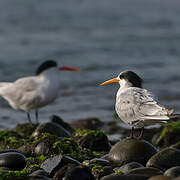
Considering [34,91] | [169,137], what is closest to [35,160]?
[169,137]

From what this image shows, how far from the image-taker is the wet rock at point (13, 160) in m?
4.87

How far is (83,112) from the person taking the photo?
9938mm

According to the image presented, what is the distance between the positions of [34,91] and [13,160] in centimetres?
361

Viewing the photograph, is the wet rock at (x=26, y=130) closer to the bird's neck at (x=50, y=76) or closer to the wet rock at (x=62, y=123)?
the wet rock at (x=62, y=123)

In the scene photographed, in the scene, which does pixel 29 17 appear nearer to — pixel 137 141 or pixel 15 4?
pixel 15 4

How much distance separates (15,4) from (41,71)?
12420mm

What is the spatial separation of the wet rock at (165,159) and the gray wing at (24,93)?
4.02m

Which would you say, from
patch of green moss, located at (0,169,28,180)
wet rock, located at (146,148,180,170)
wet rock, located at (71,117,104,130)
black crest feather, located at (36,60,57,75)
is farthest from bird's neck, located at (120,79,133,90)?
black crest feather, located at (36,60,57,75)

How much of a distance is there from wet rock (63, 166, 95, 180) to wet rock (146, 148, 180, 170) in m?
0.78

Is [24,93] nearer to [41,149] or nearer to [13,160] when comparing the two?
[41,149]

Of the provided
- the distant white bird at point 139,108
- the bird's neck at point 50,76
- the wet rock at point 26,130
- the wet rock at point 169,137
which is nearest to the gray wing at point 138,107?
the distant white bird at point 139,108

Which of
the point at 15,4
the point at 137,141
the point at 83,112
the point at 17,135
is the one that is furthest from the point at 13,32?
the point at 137,141

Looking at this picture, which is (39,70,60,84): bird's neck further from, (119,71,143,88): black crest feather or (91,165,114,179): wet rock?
(91,165,114,179): wet rock

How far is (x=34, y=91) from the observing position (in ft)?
27.7
